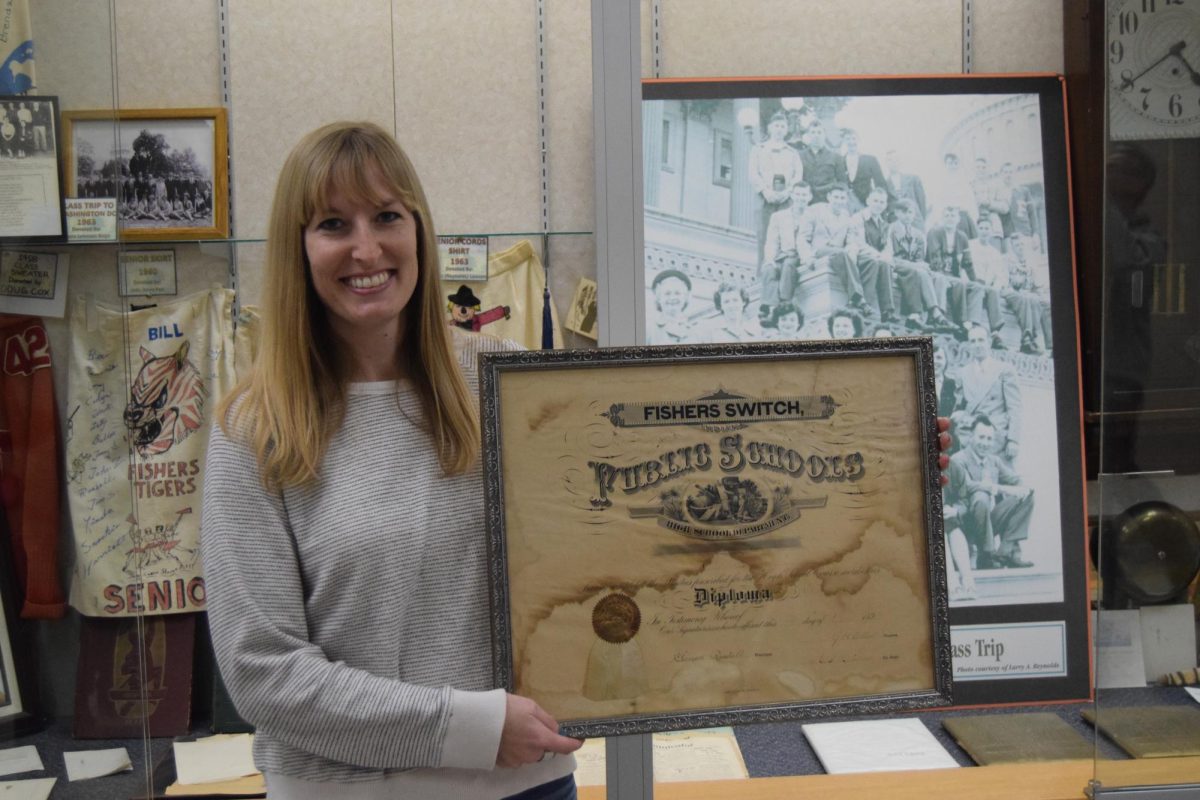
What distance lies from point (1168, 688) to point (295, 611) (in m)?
1.72

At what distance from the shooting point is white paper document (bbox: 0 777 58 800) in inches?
57.9

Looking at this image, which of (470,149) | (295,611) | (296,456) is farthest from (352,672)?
(470,149)

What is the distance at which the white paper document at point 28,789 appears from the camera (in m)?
1.47

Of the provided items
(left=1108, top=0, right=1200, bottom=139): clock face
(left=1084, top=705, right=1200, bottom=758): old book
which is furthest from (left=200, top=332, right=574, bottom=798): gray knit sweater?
(left=1108, top=0, right=1200, bottom=139): clock face

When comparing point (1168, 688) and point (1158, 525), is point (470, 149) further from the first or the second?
point (1168, 688)

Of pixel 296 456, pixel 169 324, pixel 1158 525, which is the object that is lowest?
pixel 1158 525

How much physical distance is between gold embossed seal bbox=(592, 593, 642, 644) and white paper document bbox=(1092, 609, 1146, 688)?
1.23 meters

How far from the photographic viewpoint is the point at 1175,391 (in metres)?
2.01

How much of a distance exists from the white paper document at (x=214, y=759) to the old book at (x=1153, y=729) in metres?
1.70

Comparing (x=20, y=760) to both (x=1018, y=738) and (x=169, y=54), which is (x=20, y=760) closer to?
(x=169, y=54)

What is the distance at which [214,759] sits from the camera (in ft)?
7.13

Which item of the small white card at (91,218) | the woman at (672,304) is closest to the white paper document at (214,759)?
the small white card at (91,218)

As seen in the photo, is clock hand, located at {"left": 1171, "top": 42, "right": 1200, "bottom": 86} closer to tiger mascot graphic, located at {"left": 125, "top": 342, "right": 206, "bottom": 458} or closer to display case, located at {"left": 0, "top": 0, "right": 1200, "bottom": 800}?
display case, located at {"left": 0, "top": 0, "right": 1200, "bottom": 800}

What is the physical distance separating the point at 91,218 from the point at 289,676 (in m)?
0.89
